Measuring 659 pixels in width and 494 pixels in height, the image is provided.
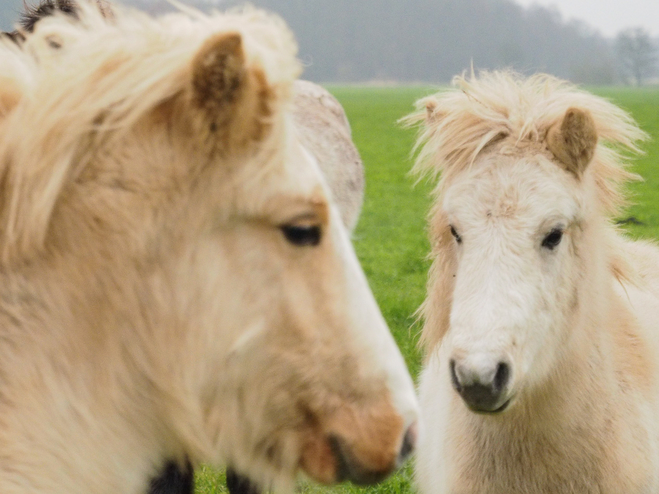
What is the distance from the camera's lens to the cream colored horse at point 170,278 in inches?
49.9

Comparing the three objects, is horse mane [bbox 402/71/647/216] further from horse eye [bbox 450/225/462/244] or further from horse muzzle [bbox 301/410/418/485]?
horse muzzle [bbox 301/410/418/485]

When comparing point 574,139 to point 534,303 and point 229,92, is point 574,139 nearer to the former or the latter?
point 534,303

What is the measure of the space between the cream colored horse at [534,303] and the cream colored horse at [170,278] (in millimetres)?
1129

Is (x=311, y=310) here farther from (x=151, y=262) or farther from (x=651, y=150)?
(x=651, y=150)

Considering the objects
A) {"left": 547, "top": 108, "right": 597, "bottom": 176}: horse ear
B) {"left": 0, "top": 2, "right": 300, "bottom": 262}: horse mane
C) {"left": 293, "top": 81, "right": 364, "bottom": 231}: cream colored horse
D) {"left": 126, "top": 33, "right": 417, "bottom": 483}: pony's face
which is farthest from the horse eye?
{"left": 0, "top": 2, "right": 300, "bottom": 262}: horse mane

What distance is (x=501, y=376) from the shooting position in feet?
8.10

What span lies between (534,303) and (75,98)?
1.91 meters

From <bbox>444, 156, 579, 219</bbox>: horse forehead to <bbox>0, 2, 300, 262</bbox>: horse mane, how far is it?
5.00 feet

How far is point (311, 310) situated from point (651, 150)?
2087cm

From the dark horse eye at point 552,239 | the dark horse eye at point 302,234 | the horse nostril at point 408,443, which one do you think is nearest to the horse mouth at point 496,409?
the dark horse eye at point 552,239

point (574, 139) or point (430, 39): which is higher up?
point (574, 139)

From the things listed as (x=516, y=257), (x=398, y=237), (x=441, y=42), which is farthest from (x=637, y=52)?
(x=516, y=257)

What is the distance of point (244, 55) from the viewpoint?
1.26 meters

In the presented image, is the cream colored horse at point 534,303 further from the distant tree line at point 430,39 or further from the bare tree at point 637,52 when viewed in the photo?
the bare tree at point 637,52
